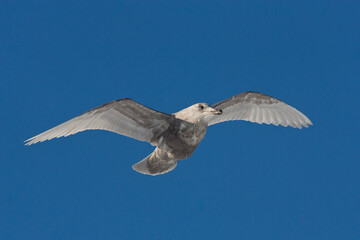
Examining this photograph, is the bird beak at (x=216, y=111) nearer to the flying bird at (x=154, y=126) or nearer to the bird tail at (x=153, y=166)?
the flying bird at (x=154, y=126)

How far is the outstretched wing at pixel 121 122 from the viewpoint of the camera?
773cm

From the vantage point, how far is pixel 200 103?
7738 mm

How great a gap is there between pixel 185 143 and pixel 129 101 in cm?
133

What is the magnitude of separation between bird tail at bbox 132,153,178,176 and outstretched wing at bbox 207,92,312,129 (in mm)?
1337

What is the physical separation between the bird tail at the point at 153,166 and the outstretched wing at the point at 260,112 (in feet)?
4.39

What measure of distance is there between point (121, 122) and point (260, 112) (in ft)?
10.6

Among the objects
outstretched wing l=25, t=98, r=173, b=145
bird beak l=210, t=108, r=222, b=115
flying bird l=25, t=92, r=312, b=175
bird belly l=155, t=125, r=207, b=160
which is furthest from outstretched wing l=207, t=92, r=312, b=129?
outstretched wing l=25, t=98, r=173, b=145

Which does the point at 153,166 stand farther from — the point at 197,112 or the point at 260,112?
the point at 260,112

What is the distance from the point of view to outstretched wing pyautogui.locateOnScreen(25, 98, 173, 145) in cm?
773

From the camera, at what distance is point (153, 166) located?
8664 millimetres

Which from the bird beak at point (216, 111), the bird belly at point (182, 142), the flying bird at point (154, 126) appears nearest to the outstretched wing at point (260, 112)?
the flying bird at point (154, 126)

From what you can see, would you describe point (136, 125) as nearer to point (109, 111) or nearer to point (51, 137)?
point (109, 111)

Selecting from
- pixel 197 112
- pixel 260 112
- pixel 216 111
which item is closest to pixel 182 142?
pixel 197 112

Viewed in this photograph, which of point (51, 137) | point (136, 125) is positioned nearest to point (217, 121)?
point (136, 125)
